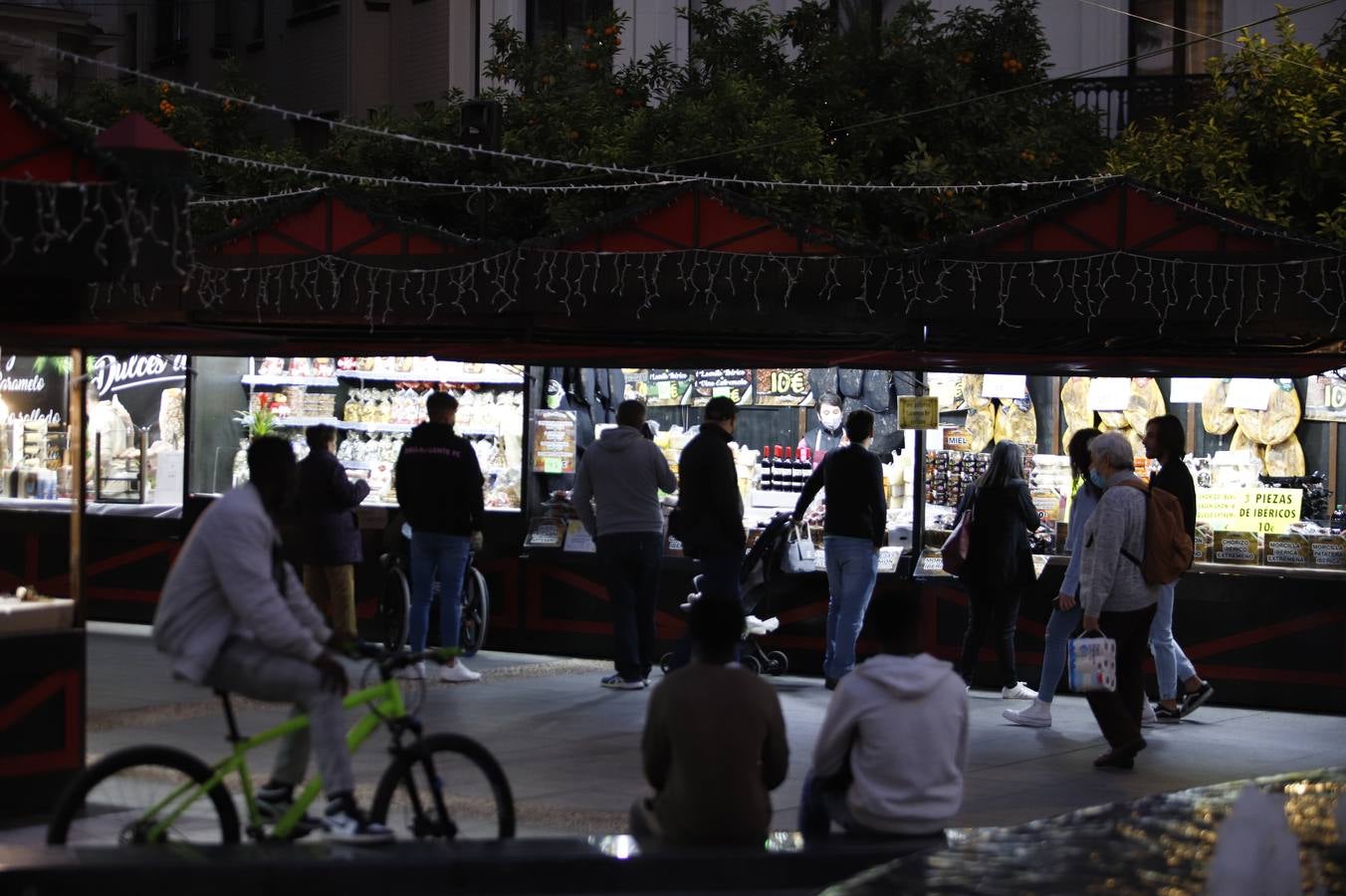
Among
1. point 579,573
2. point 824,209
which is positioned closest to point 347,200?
point 579,573

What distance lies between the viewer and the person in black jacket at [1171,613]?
11.1m

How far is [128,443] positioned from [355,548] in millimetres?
4673

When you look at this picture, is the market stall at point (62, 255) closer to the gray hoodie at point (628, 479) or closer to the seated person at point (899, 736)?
the seated person at point (899, 736)

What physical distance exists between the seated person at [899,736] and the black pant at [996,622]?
6.05 metres

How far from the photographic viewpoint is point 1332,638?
12133 millimetres

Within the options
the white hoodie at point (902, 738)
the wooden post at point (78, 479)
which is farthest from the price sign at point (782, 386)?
the white hoodie at point (902, 738)

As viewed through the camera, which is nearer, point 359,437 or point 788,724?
point 788,724

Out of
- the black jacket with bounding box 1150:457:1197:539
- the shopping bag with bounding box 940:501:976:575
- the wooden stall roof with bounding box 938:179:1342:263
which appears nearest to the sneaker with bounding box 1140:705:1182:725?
the black jacket with bounding box 1150:457:1197:539

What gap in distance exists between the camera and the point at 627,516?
12266 millimetres

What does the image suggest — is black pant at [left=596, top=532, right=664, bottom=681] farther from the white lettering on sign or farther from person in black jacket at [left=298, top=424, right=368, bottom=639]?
the white lettering on sign

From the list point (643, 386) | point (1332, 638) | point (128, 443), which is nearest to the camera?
point (1332, 638)

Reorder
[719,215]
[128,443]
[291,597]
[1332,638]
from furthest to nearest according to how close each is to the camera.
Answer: [128,443]
[719,215]
[1332,638]
[291,597]

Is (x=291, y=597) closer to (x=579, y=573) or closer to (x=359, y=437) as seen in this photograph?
(x=579, y=573)

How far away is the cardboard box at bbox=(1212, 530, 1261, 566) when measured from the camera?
1270cm
